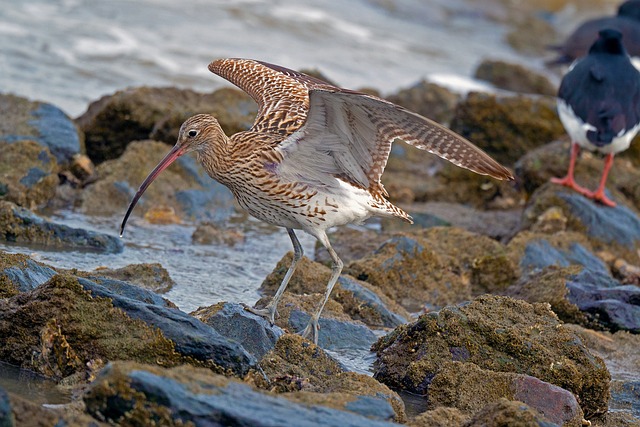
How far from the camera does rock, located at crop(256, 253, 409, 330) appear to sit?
7105 millimetres

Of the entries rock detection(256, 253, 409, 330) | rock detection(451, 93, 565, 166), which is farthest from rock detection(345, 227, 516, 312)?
rock detection(451, 93, 565, 166)

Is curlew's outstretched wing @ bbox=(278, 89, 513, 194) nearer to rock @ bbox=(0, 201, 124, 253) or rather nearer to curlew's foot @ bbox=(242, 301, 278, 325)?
curlew's foot @ bbox=(242, 301, 278, 325)

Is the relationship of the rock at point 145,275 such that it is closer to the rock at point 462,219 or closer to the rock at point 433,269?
the rock at point 433,269

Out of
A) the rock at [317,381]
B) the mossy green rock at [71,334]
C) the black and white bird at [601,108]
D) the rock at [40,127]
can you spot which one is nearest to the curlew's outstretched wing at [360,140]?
the rock at [317,381]

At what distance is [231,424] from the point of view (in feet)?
13.7

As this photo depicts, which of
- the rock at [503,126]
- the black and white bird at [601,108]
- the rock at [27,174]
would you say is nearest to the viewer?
the rock at [27,174]

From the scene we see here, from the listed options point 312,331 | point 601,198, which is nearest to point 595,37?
point 601,198

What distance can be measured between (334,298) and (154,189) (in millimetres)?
2918

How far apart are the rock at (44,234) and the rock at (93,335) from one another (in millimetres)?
2515

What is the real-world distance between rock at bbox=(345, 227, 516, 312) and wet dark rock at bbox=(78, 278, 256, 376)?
9.60ft

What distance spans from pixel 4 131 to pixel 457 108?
5.70 m

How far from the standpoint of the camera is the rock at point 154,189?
9.48 m

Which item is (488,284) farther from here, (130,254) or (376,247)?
(130,254)

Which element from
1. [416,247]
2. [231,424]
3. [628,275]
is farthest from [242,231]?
[231,424]
